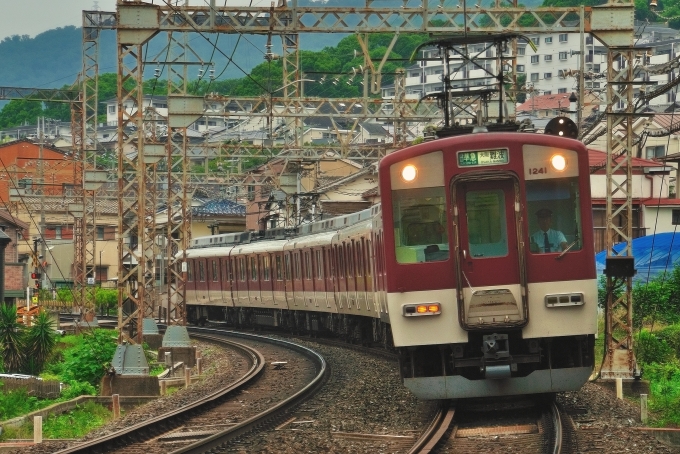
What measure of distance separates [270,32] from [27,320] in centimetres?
1348

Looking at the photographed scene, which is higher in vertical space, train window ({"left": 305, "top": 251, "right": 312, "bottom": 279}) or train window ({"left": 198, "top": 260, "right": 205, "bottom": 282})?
train window ({"left": 198, "top": 260, "right": 205, "bottom": 282})

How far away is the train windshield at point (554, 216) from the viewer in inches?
444

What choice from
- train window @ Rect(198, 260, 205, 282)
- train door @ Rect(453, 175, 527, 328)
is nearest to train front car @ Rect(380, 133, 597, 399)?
train door @ Rect(453, 175, 527, 328)

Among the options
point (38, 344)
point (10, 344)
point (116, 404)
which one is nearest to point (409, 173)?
point (116, 404)

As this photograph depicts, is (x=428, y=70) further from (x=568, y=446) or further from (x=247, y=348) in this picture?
(x=568, y=446)

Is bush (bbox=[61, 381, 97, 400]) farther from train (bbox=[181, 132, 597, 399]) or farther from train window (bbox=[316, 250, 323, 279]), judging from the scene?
train window (bbox=[316, 250, 323, 279])

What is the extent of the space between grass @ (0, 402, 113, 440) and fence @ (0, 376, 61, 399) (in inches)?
78.0

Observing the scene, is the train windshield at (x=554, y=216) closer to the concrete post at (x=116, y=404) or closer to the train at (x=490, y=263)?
the train at (x=490, y=263)

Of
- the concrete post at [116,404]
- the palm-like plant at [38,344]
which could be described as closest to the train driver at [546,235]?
the concrete post at [116,404]

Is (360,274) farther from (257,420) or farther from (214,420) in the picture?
(257,420)

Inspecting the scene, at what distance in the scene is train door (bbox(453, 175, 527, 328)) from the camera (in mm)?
11180

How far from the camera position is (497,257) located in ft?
36.8

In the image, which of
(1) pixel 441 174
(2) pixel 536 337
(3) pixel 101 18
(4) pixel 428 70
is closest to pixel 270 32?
(1) pixel 441 174

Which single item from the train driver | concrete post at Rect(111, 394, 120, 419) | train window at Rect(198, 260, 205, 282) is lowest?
concrete post at Rect(111, 394, 120, 419)
